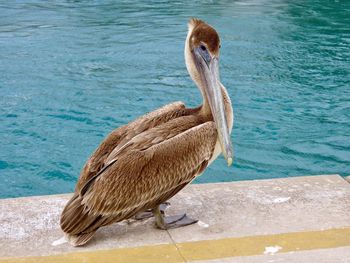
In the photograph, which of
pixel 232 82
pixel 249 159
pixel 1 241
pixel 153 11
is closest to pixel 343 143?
pixel 249 159

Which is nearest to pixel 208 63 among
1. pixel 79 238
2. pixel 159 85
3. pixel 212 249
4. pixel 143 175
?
pixel 143 175

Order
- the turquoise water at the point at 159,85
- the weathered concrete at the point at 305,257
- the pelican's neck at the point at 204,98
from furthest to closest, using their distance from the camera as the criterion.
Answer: the turquoise water at the point at 159,85
the pelican's neck at the point at 204,98
the weathered concrete at the point at 305,257

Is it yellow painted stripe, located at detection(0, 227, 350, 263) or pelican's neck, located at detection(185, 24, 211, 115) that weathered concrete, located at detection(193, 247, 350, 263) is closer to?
yellow painted stripe, located at detection(0, 227, 350, 263)

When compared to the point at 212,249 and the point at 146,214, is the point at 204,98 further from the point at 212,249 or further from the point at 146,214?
the point at 212,249

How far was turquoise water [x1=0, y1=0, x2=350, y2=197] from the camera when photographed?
6375 millimetres

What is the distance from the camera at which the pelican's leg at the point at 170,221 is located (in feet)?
10.9

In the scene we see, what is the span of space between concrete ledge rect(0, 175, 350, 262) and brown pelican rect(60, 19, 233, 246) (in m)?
0.12

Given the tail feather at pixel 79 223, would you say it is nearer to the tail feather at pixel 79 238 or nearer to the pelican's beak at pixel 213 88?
the tail feather at pixel 79 238

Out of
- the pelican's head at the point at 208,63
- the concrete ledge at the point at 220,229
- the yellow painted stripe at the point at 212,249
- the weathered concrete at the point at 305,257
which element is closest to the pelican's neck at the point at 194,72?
the pelican's head at the point at 208,63

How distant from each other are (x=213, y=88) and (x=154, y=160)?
1.60 feet

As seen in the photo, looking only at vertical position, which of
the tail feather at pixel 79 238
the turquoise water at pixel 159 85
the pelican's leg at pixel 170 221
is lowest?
the turquoise water at pixel 159 85

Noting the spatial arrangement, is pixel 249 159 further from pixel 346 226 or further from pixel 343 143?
pixel 346 226

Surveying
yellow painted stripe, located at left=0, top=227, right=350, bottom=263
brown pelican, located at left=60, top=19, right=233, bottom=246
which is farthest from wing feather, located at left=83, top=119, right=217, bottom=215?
yellow painted stripe, located at left=0, top=227, right=350, bottom=263

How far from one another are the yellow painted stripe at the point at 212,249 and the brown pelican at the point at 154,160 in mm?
144
